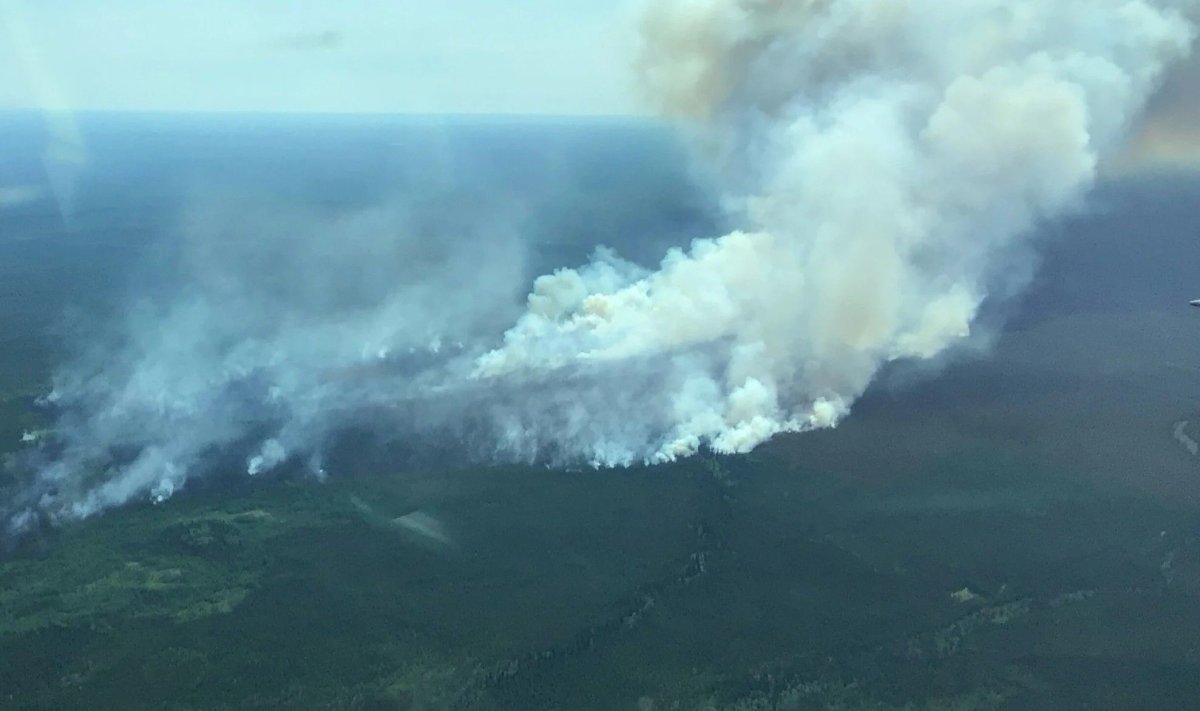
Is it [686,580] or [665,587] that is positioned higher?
[686,580]

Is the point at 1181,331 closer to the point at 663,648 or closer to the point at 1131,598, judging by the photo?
the point at 1131,598

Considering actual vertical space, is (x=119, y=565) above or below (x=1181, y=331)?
below

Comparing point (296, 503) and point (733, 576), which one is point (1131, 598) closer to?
point (733, 576)

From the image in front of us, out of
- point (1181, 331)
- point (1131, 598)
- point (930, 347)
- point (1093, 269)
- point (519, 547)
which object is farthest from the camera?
point (1093, 269)

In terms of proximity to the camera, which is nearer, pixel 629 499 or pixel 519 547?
pixel 519 547

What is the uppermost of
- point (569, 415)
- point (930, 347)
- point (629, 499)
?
point (930, 347)

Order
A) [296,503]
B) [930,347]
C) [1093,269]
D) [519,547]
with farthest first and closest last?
[1093,269]
[930,347]
[296,503]
[519,547]

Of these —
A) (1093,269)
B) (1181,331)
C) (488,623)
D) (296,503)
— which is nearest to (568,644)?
(488,623)

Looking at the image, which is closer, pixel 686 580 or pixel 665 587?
pixel 665 587
